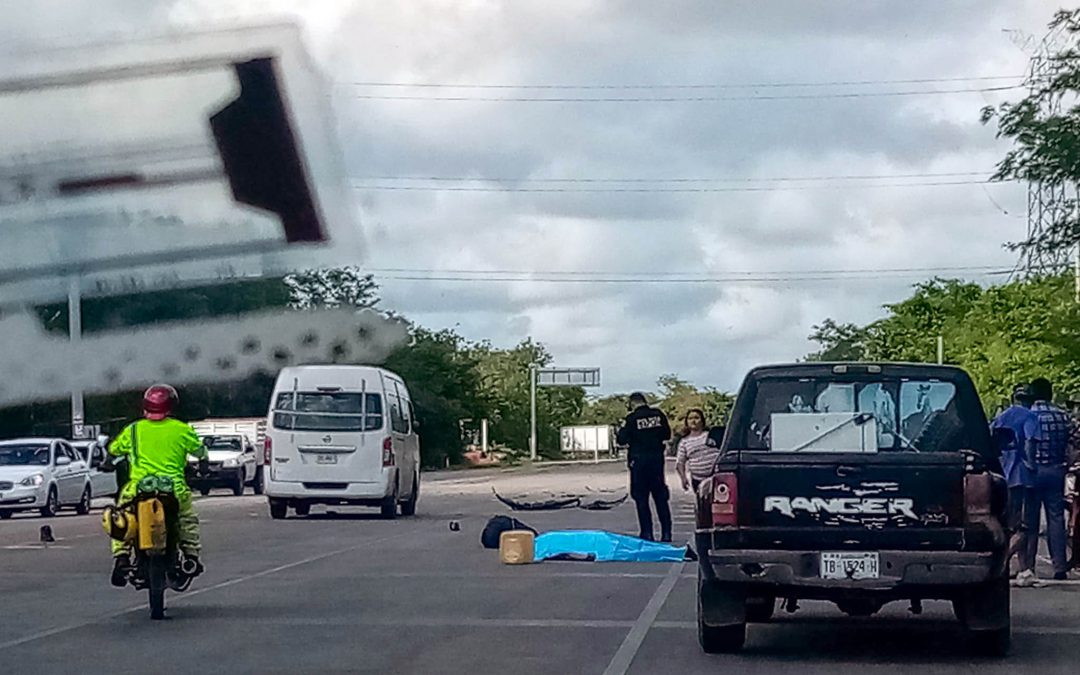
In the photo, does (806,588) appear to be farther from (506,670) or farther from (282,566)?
(282,566)

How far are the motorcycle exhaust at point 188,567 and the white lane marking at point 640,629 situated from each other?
3.46 m

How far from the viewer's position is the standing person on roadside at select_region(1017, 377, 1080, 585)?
672 inches

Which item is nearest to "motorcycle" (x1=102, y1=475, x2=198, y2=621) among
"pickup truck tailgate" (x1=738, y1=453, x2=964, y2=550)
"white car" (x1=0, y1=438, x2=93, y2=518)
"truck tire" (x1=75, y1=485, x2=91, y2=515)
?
"pickup truck tailgate" (x1=738, y1=453, x2=964, y2=550)

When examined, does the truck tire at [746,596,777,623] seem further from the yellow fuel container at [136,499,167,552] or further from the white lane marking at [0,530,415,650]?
the white lane marking at [0,530,415,650]

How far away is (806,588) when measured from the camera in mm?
11609

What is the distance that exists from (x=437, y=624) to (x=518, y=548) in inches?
236

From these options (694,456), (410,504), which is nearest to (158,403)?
(694,456)

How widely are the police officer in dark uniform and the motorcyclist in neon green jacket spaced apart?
8887mm

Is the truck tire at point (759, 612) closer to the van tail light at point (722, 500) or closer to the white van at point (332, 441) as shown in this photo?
the van tail light at point (722, 500)

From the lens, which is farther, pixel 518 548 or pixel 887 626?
pixel 518 548

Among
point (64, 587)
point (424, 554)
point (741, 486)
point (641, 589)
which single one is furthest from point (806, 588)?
point (424, 554)

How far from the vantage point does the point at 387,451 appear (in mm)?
31578

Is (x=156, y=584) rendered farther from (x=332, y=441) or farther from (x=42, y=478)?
(x=42, y=478)

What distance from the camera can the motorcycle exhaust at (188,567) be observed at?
14719 millimetres
